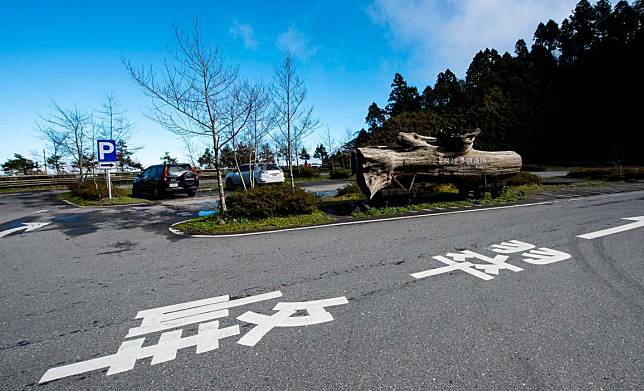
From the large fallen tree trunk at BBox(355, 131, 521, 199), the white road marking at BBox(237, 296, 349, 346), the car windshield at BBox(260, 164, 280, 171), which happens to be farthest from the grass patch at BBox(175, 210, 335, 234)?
the car windshield at BBox(260, 164, 280, 171)

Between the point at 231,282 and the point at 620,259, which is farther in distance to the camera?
the point at 620,259

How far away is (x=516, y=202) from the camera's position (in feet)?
34.2

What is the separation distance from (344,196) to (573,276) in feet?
30.2

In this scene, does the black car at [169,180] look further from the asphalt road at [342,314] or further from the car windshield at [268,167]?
the asphalt road at [342,314]

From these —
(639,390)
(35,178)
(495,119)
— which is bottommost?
(639,390)

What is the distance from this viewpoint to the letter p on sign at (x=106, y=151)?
517 inches

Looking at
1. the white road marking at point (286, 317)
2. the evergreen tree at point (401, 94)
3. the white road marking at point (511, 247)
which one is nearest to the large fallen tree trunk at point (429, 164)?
the white road marking at point (511, 247)

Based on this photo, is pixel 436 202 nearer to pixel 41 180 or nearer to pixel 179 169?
pixel 179 169

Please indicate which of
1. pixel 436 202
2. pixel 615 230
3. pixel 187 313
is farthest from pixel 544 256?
pixel 436 202

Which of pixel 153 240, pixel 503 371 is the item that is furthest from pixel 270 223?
pixel 503 371

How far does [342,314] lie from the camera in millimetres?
2986

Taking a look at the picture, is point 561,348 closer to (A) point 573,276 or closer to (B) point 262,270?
(A) point 573,276

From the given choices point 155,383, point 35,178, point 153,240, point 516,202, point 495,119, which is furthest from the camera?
point 495,119

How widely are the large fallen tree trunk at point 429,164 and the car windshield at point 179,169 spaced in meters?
10.3
